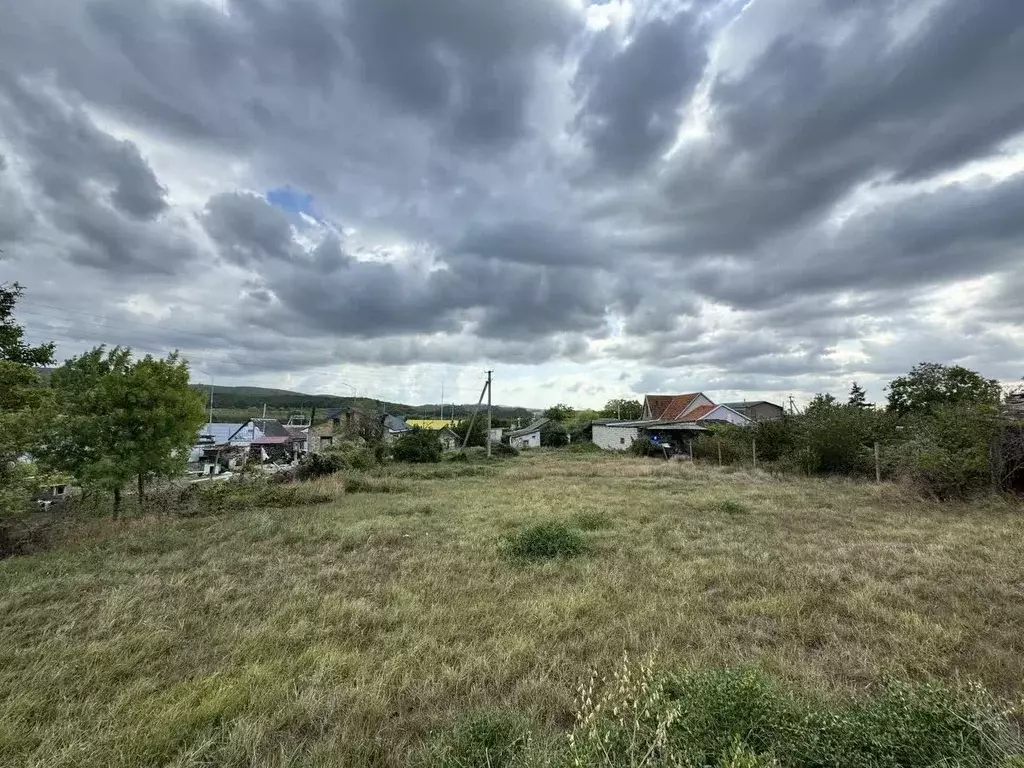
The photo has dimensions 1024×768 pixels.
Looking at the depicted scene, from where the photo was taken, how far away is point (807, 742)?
238 centimetres

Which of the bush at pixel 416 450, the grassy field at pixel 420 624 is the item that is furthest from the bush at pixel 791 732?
the bush at pixel 416 450

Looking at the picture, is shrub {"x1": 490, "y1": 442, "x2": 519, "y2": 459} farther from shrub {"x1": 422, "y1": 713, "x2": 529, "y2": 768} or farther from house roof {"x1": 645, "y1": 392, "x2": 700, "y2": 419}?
shrub {"x1": 422, "y1": 713, "x2": 529, "y2": 768}

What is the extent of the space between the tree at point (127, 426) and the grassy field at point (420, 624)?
161 centimetres

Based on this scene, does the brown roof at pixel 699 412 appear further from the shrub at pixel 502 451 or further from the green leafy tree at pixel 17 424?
the green leafy tree at pixel 17 424

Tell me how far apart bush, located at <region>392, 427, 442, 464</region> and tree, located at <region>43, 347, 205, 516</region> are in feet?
55.6

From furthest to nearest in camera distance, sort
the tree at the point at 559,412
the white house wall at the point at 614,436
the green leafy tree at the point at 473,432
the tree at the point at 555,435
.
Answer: the tree at the point at 559,412 → the tree at the point at 555,435 → the green leafy tree at the point at 473,432 → the white house wall at the point at 614,436

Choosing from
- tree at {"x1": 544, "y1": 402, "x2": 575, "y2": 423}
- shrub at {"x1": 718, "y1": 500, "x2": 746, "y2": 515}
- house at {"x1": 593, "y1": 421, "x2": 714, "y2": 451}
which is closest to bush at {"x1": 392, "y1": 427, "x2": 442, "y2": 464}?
house at {"x1": 593, "y1": 421, "x2": 714, "y2": 451}

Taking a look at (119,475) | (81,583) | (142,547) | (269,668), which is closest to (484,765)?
(269,668)

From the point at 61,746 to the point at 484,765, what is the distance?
2.48 m

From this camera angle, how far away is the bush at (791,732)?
2213mm

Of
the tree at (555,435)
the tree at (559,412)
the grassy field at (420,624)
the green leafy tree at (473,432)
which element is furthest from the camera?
the tree at (559,412)

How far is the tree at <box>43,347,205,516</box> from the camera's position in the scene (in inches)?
412

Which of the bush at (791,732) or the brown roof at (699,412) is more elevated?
the brown roof at (699,412)

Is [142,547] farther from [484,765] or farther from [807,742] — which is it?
[807,742]
